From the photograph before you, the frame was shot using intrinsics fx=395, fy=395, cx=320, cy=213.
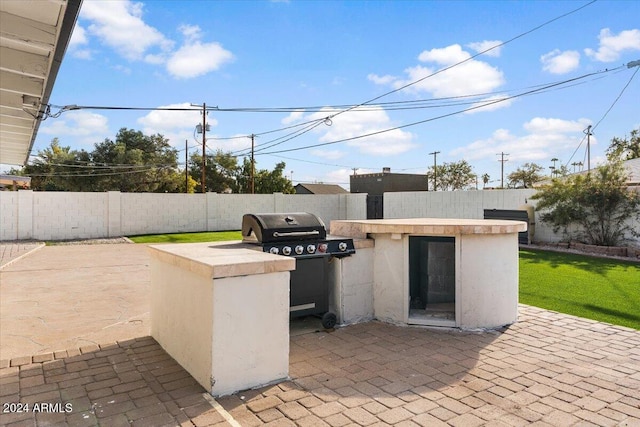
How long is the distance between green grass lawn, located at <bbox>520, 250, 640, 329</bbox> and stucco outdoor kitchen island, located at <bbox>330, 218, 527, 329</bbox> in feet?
4.76

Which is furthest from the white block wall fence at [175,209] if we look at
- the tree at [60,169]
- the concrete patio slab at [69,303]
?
the tree at [60,169]

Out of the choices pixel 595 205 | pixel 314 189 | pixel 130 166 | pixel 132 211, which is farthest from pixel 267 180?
pixel 595 205

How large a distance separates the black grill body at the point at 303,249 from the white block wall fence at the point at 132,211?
14370 mm

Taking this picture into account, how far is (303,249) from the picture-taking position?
4.27 metres

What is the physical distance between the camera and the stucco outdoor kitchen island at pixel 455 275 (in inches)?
179

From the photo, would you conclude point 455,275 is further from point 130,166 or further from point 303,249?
point 130,166

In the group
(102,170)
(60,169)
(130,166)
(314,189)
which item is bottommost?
(314,189)

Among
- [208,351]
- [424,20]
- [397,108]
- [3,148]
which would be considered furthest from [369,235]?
[397,108]

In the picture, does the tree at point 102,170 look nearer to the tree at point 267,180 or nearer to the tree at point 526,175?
the tree at point 267,180

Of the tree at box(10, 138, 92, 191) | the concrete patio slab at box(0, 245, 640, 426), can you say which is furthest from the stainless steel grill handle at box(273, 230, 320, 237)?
the tree at box(10, 138, 92, 191)

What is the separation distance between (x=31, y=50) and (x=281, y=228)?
309 centimetres

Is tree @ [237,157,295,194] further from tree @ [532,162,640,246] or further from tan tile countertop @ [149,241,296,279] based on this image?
tan tile countertop @ [149,241,296,279]

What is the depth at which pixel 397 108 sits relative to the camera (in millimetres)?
16406

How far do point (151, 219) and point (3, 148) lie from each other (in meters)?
8.22
